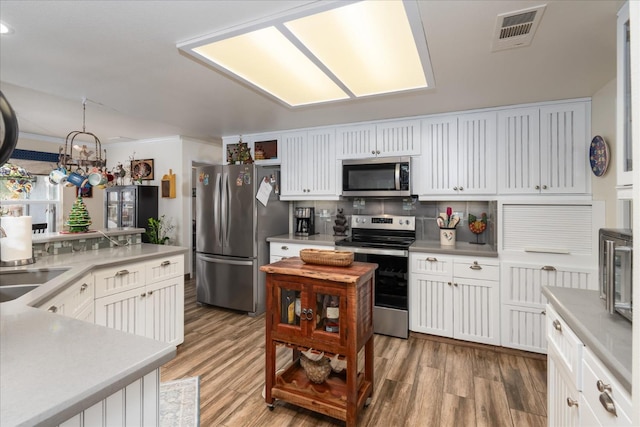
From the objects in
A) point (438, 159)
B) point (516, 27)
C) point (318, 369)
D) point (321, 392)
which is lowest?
point (321, 392)

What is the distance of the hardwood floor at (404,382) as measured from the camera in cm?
192

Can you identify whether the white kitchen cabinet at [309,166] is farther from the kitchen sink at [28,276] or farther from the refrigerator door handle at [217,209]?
the kitchen sink at [28,276]

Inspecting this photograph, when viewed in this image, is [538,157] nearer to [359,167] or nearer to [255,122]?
[359,167]

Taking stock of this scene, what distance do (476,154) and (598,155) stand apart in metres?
0.90

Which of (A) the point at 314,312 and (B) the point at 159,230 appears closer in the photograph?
(A) the point at 314,312

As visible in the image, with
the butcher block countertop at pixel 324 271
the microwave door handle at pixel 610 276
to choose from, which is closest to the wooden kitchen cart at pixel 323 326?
the butcher block countertop at pixel 324 271

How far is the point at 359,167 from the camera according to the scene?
350 centimetres

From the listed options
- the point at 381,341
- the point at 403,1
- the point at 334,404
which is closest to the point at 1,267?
the point at 334,404

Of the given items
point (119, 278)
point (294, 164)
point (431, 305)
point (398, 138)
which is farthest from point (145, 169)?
point (431, 305)

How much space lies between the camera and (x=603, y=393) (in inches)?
36.6

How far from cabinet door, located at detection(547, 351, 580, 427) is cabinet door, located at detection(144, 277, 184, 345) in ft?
8.73

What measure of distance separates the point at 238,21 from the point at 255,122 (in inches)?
77.8

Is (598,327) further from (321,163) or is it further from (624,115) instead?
(321,163)

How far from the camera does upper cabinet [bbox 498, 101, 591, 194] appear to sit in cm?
268
